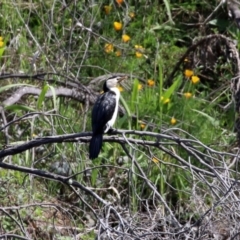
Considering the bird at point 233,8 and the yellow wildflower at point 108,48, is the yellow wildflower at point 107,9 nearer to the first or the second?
the yellow wildflower at point 108,48

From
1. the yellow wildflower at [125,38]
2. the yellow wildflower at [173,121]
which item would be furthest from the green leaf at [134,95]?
the yellow wildflower at [125,38]

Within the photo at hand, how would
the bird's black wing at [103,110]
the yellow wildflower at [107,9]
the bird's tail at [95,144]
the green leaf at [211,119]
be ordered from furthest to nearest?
the yellow wildflower at [107,9]
the green leaf at [211,119]
the bird's black wing at [103,110]
the bird's tail at [95,144]

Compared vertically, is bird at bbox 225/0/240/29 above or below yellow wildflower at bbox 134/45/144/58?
above

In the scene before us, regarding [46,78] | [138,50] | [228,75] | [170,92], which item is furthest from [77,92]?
[228,75]

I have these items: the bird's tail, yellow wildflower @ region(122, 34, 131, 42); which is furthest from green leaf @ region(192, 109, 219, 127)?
the bird's tail

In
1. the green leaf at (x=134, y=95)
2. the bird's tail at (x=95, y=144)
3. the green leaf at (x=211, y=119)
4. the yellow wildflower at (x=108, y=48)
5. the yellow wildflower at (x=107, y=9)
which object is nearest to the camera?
the bird's tail at (x=95, y=144)

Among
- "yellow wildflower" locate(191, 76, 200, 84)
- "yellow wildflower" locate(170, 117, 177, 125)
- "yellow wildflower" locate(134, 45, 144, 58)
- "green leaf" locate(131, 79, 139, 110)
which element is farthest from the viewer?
"yellow wildflower" locate(134, 45, 144, 58)

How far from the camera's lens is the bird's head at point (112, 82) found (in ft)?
18.2

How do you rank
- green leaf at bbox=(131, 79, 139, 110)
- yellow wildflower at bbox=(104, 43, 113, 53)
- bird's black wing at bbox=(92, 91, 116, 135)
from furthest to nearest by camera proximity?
1. yellow wildflower at bbox=(104, 43, 113, 53)
2. green leaf at bbox=(131, 79, 139, 110)
3. bird's black wing at bbox=(92, 91, 116, 135)

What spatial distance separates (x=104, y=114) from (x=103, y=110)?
0.09m

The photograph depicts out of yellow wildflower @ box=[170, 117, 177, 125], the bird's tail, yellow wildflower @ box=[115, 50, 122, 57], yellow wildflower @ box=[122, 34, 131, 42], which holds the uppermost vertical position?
the bird's tail

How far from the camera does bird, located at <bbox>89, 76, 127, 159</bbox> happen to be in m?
4.66

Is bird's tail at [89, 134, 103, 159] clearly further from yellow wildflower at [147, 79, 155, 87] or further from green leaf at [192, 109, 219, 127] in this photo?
yellow wildflower at [147, 79, 155, 87]

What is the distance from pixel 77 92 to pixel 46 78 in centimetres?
22
